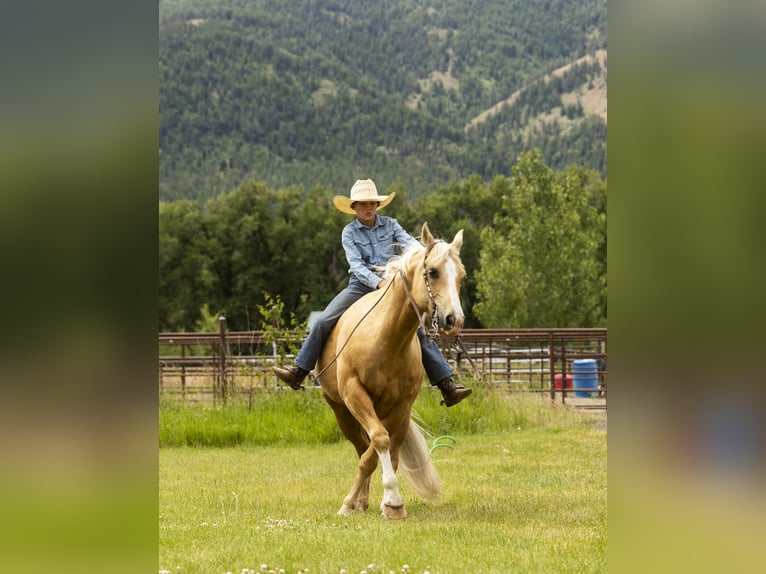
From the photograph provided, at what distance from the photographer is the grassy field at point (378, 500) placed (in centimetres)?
599

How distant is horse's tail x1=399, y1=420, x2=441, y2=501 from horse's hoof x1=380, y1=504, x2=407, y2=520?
66 centimetres

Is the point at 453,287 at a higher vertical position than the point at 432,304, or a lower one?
higher

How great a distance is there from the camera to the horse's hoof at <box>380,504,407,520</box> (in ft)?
25.3

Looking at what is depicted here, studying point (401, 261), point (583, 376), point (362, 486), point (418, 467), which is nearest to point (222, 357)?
point (583, 376)

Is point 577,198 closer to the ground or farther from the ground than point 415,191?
closer to the ground

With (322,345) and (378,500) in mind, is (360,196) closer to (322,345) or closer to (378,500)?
(322,345)

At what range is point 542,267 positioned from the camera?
4397 cm

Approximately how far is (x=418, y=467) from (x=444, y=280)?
6.65 ft

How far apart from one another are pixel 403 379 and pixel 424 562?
2397 millimetres
